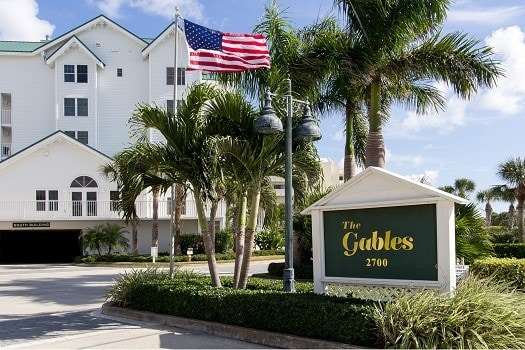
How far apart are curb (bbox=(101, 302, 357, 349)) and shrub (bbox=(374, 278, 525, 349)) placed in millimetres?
719

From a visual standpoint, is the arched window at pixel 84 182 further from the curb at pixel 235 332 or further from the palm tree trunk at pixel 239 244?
the palm tree trunk at pixel 239 244

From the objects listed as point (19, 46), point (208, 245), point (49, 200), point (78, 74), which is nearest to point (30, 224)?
point (49, 200)

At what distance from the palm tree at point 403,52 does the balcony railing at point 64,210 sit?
2382cm

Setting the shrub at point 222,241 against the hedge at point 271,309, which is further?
the shrub at point 222,241

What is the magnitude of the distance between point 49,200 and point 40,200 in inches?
23.3

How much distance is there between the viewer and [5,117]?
44969 mm

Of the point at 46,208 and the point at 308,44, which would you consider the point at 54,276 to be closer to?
the point at 46,208

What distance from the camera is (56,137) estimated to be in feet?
127

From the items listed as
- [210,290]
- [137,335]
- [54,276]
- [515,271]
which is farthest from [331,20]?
[54,276]

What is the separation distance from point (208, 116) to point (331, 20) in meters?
7.47

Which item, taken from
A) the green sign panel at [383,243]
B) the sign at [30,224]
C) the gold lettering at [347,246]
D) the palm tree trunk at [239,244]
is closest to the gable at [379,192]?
the green sign panel at [383,243]

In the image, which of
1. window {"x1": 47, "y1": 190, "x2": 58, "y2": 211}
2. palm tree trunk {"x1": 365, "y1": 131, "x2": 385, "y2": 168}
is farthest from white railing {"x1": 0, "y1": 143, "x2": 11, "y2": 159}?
palm tree trunk {"x1": 365, "y1": 131, "x2": 385, "y2": 168}

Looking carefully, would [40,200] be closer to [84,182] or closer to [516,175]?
[84,182]

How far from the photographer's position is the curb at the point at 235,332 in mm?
8820
